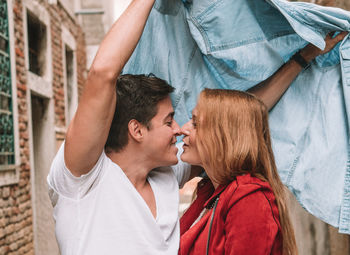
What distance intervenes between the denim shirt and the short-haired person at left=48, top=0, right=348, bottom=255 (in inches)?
5.0

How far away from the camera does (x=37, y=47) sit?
6496 millimetres

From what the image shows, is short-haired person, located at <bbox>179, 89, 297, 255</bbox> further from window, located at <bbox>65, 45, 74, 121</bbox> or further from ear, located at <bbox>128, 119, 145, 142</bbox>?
window, located at <bbox>65, 45, 74, 121</bbox>

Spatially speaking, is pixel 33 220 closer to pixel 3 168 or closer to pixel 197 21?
pixel 3 168

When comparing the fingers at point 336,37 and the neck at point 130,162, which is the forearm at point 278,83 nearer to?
the fingers at point 336,37

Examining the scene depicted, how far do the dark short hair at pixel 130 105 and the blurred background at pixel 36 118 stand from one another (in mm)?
486

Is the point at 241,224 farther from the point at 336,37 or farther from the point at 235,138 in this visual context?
the point at 336,37

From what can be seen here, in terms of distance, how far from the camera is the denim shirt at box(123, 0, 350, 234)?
1.91 meters

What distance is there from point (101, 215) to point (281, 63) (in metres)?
1.14

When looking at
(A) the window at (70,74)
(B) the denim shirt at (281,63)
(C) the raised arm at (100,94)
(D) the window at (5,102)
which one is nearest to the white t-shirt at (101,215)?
(C) the raised arm at (100,94)

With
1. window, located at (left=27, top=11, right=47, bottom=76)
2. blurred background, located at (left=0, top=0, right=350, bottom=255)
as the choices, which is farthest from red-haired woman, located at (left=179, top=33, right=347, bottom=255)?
window, located at (left=27, top=11, right=47, bottom=76)

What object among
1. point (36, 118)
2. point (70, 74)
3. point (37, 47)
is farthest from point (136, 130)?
point (70, 74)

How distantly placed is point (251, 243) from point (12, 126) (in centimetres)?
359

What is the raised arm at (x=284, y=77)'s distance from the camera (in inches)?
77.9

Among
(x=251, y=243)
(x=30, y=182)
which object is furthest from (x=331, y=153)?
(x=30, y=182)
